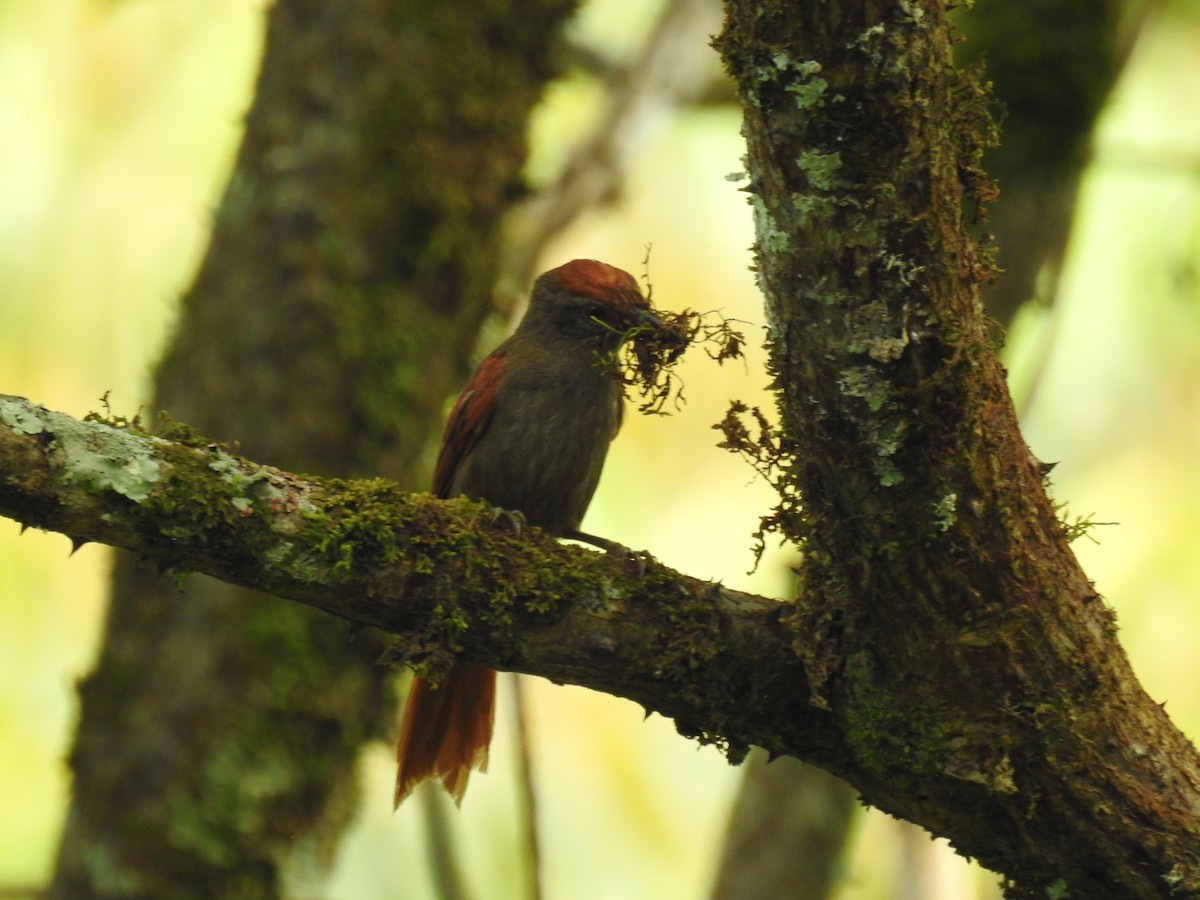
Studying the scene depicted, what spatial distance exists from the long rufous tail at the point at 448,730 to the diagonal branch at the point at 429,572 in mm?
1264

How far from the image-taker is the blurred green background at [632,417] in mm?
7914


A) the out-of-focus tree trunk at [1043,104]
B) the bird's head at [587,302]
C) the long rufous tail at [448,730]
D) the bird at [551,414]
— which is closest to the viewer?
the long rufous tail at [448,730]

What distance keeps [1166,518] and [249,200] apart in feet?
17.5


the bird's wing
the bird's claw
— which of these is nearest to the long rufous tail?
the bird's wing

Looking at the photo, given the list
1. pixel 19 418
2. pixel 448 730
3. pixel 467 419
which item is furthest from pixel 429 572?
pixel 467 419

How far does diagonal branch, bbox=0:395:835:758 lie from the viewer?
2.68m

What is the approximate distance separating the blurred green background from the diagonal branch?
3.99 meters

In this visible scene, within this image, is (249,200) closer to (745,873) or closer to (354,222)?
(354,222)

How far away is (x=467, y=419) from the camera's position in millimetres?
4848

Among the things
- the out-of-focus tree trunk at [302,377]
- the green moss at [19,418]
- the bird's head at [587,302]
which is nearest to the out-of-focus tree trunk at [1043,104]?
the bird's head at [587,302]

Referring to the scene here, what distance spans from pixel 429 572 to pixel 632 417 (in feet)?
20.3

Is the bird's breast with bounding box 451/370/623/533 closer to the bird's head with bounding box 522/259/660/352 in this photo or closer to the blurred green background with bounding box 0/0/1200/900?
the bird's head with bounding box 522/259/660/352

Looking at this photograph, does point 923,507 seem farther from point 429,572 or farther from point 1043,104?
point 1043,104

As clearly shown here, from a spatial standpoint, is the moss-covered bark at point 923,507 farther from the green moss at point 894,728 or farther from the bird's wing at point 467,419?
the bird's wing at point 467,419
